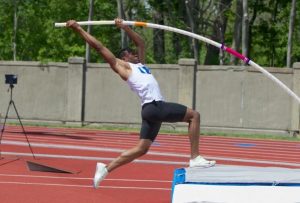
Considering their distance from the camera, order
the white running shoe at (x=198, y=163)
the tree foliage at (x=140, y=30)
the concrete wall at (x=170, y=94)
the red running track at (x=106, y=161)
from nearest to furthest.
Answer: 1. the white running shoe at (x=198, y=163)
2. the red running track at (x=106, y=161)
3. the concrete wall at (x=170, y=94)
4. the tree foliage at (x=140, y=30)

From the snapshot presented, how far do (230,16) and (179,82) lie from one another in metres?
11.5

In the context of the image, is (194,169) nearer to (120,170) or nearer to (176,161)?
(120,170)

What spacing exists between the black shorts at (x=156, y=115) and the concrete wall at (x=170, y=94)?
15.9 metres

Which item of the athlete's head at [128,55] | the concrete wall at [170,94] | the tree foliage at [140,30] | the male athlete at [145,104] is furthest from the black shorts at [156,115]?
the tree foliage at [140,30]

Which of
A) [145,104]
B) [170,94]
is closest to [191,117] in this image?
[145,104]

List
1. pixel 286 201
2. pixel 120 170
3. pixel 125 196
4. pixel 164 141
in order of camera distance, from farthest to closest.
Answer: pixel 164 141 < pixel 120 170 < pixel 125 196 < pixel 286 201

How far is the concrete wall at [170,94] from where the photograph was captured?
79.4 ft

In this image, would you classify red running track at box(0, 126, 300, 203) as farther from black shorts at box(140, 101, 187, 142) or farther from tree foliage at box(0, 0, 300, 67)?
tree foliage at box(0, 0, 300, 67)

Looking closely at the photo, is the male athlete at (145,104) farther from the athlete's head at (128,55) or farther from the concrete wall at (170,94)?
the concrete wall at (170,94)

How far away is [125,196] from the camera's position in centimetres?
923

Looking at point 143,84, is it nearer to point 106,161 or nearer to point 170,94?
point 106,161

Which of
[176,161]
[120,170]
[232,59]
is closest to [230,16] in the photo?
[232,59]

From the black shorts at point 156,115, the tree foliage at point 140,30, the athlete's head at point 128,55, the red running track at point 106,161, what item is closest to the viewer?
the black shorts at point 156,115

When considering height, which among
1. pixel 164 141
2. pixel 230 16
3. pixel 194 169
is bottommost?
pixel 164 141
